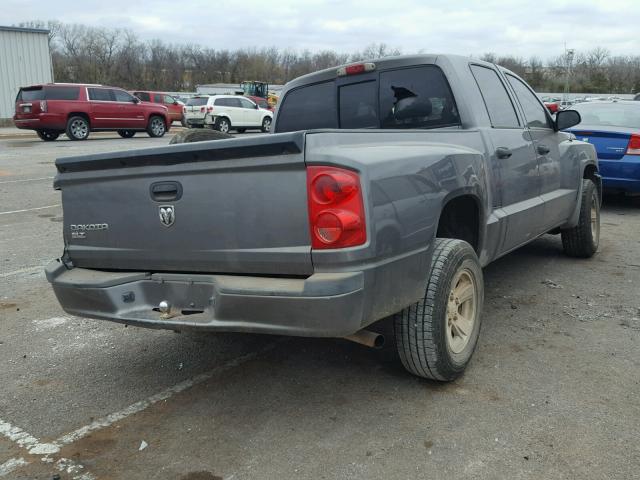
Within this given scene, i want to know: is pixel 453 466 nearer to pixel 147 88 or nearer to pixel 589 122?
pixel 589 122

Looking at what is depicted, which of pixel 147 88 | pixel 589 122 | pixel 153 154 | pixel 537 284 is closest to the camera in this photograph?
pixel 153 154

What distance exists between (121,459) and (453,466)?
59.4 inches

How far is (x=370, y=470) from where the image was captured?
8.70ft

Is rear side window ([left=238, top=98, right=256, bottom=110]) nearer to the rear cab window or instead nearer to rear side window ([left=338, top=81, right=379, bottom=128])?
the rear cab window

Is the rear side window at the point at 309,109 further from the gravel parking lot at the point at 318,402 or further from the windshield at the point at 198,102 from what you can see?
the windshield at the point at 198,102

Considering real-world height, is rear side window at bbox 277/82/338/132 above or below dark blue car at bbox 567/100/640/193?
above

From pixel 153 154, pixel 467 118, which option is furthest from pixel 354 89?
pixel 153 154

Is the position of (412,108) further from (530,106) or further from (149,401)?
(149,401)

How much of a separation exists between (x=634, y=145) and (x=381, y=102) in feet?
18.5

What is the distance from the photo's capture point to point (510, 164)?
14.0ft

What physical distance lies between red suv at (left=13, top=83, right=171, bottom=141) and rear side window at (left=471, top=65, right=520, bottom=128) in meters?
19.0

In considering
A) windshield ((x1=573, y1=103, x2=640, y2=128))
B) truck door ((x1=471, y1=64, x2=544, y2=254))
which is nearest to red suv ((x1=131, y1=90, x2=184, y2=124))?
windshield ((x1=573, y1=103, x2=640, y2=128))

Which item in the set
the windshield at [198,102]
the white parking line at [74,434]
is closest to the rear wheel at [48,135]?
the windshield at [198,102]

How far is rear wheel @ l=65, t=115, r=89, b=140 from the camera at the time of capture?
20.9 m
